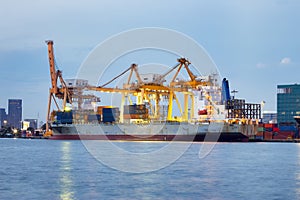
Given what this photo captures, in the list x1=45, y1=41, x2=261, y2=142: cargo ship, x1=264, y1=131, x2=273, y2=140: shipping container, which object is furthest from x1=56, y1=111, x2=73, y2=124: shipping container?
x1=264, y1=131, x2=273, y2=140: shipping container

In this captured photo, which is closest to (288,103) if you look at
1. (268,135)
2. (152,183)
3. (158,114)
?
(268,135)

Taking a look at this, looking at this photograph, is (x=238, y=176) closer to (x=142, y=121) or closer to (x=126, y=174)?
(x=126, y=174)

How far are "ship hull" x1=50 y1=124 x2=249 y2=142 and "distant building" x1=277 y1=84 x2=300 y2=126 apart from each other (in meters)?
77.1

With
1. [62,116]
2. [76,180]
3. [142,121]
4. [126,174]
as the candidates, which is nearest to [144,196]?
[76,180]

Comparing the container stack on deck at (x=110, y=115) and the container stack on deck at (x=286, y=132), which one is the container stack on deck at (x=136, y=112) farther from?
the container stack on deck at (x=286, y=132)

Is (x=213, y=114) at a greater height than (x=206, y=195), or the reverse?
(x=213, y=114)

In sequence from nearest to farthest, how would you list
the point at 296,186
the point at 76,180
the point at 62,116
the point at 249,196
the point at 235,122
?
the point at 249,196
the point at 296,186
the point at 76,180
the point at 235,122
the point at 62,116

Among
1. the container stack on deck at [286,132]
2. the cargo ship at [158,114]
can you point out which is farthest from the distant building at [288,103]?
the cargo ship at [158,114]

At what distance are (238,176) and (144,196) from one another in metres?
10.4

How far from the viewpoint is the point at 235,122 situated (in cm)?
9375

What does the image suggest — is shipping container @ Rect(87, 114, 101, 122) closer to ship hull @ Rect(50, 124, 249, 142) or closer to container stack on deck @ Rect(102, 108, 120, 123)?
container stack on deck @ Rect(102, 108, 120, 123)

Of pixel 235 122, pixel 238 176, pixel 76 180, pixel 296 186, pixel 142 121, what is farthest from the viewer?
pixel 142 121

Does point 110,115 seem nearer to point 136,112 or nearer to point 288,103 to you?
point 136,112

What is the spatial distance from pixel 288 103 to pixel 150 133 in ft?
277
